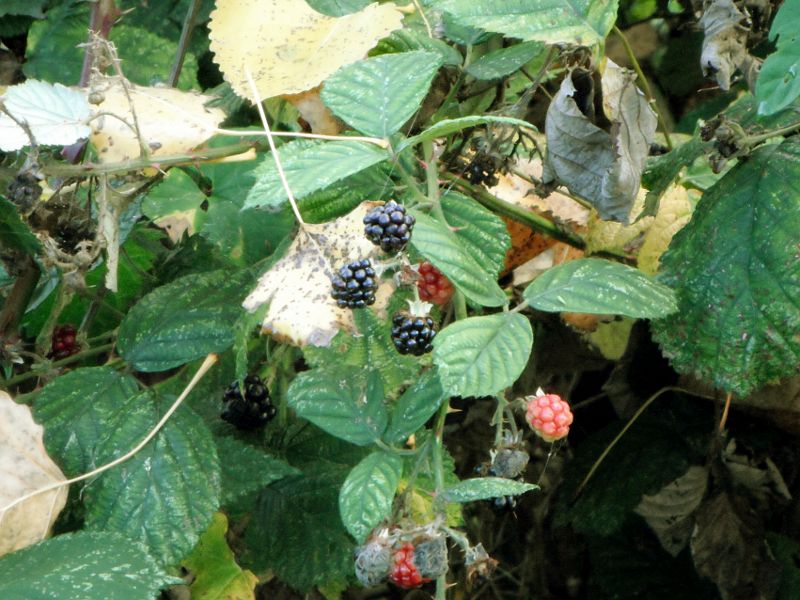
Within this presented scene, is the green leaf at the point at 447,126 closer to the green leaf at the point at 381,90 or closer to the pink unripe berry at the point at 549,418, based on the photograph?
the green leaf at the point at 381,90

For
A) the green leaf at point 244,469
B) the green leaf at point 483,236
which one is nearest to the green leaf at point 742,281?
the green leaf at point 483,236

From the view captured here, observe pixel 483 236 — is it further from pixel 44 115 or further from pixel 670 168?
pixel 44 115

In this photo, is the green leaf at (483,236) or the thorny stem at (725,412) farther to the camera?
the thorny stem at (725,412)

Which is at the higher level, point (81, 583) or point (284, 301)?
point (284, 301)

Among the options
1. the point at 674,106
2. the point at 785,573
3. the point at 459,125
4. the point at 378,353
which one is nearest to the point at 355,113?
the point at 459,125

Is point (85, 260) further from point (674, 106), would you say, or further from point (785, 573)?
point (674, 106)

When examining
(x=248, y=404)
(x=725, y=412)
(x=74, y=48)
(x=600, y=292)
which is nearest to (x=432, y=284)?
(x=600, y=292)
